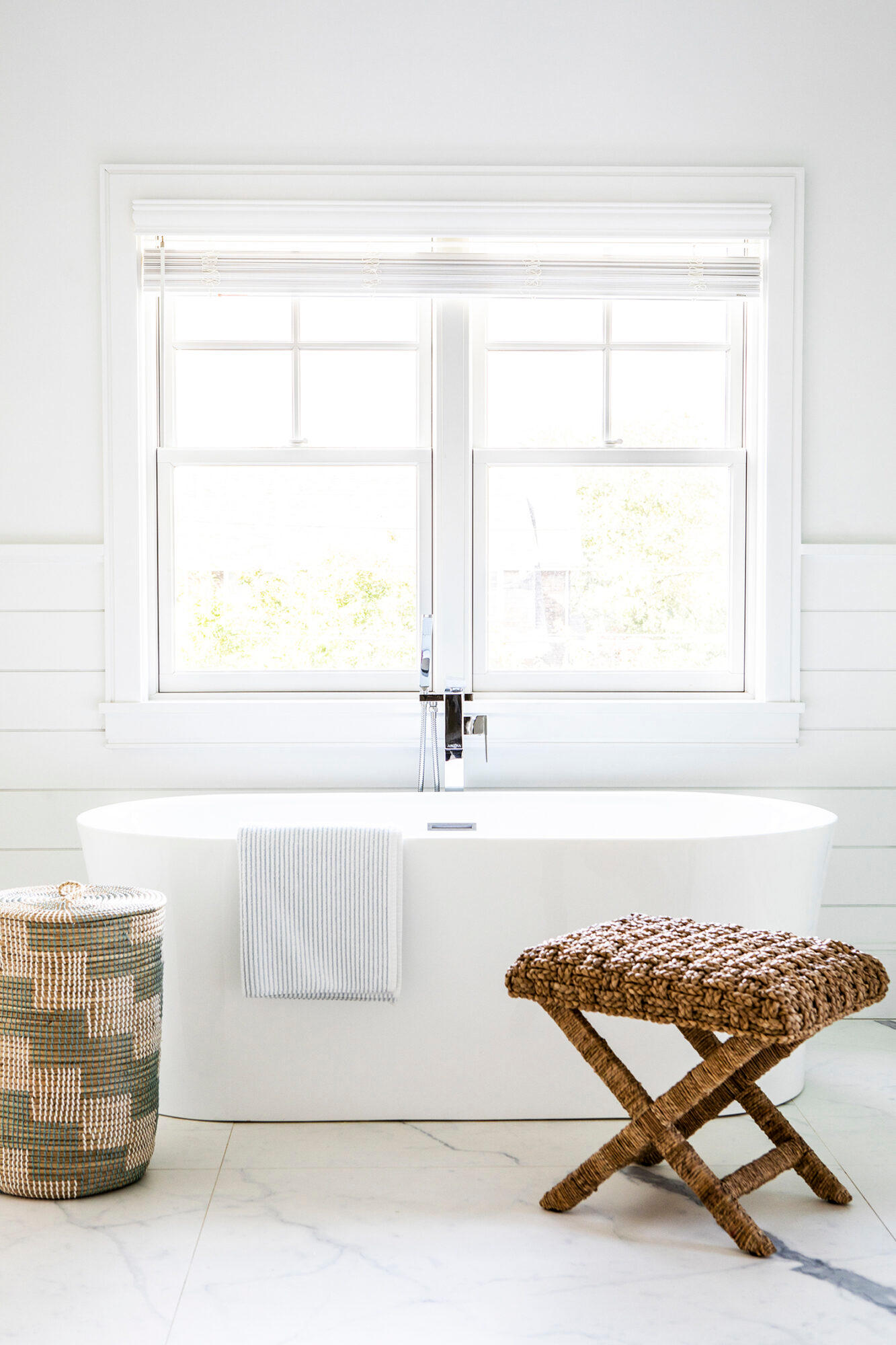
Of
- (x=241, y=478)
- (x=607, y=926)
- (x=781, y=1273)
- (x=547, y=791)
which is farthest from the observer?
(x=241, y=478)

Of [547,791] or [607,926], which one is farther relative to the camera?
[547,791]

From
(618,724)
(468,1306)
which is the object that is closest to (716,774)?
(618,724)

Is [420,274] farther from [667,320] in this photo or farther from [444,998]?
[444,998]

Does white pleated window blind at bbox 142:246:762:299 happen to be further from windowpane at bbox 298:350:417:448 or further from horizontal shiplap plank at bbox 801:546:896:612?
horizontal shiplap plank at bbox 801:546:896:612

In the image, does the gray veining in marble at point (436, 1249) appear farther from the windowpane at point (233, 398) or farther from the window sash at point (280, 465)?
the windowpane at point (233, 398)

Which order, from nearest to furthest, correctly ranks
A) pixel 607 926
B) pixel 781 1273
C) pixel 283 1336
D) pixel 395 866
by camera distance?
pixel 283 1336, pixel 781 1273, pixel 607 926, pixel 395 866

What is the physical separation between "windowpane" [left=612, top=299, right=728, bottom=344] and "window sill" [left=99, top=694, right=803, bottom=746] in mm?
1096

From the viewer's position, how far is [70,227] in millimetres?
3168

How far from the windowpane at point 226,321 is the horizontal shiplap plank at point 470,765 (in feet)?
3.95

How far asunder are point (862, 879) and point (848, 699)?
52 cm

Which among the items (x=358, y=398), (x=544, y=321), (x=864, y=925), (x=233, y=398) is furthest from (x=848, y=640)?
(x=233, y=398)

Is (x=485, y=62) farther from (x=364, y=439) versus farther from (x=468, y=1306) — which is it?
(x=468, y=1306)

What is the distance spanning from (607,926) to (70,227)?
2.43 metres

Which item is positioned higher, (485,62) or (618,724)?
(485,62)
